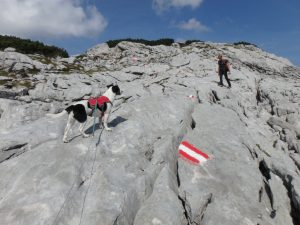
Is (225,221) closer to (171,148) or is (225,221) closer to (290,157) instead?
(171,148)

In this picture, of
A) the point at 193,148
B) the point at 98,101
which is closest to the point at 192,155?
the point at 193,148

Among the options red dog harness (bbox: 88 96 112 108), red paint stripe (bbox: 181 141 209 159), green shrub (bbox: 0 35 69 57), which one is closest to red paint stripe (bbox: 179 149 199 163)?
red paint stripe (bbox: 181 141 209 159)

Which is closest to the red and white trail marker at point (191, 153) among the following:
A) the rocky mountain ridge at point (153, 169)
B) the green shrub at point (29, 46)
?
the rocky mountain ridge at point (153, 169)

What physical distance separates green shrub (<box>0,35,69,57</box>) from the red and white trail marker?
80421 millimetres

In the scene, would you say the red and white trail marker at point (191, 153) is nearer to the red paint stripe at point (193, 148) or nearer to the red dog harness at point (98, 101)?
the red paint stripe at point (193, 148)

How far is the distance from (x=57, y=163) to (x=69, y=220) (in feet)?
9.37

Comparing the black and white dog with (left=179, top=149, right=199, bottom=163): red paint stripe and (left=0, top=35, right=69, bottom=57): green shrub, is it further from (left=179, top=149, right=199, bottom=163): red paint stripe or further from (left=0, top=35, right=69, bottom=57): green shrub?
(left=0, top=35, right=69, bottom=57): green shrub

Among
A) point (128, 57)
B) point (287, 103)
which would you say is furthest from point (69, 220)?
point (128, 57)

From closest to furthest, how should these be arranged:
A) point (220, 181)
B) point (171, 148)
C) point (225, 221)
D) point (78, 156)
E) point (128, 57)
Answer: point (225, 221) → point (78, 156) → point (220, 181) → point (171, 148) → point (128, 57)

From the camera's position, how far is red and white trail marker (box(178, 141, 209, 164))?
14.8 metres

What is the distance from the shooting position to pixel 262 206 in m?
12.8

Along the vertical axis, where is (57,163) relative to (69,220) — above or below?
above

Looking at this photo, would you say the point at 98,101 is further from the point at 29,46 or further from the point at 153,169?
the point at 29,46

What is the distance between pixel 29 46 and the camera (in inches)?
3423
